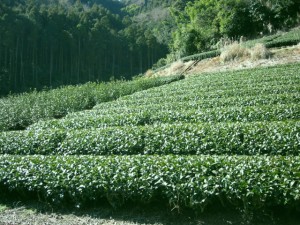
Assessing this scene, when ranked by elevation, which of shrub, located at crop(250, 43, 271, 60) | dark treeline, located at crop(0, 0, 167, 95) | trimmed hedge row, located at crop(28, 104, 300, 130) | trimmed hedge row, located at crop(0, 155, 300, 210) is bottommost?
trimmed hedge row, located at crop(0, 155, 300, 210)

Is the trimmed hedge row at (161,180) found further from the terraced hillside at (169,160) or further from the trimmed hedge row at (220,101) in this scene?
the trimmed hedge row at (220,101)

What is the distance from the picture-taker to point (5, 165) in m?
7.66

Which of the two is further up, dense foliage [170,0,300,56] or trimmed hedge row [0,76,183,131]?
dense foliage [170,0,300,56]

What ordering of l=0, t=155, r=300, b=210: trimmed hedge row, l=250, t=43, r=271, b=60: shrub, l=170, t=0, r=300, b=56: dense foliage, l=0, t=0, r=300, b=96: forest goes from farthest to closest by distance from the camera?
l=0, t=0, r=300, b=96: forest, l=170, t=0, r=300, b=56: dense foliage, l=250, t=43, r=271, b=60: shrub, l=0, t=155, r=300, b=210: trimmed hedge row

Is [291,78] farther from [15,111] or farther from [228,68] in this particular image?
[15,111]

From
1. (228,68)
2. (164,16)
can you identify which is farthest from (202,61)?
(164,16)

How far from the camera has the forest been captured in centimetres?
3406

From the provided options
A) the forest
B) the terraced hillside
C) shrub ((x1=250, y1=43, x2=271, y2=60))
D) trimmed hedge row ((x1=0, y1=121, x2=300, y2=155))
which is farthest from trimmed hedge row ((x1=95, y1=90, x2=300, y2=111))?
the forest

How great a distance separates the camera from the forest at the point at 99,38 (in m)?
34.1

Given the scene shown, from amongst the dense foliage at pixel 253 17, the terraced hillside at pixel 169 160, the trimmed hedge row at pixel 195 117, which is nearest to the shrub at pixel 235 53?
the dense foliage at pixel 253 17

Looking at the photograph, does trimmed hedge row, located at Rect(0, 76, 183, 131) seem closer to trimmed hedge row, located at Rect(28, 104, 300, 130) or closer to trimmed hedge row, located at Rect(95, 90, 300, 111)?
trimmed hedge row, located at Rect(95, 90, 300, 111)

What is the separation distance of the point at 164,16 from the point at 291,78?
324 feet

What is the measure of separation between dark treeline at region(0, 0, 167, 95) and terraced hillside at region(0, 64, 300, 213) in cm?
3560

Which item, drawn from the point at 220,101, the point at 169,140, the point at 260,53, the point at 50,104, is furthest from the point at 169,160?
the point at 260,53
